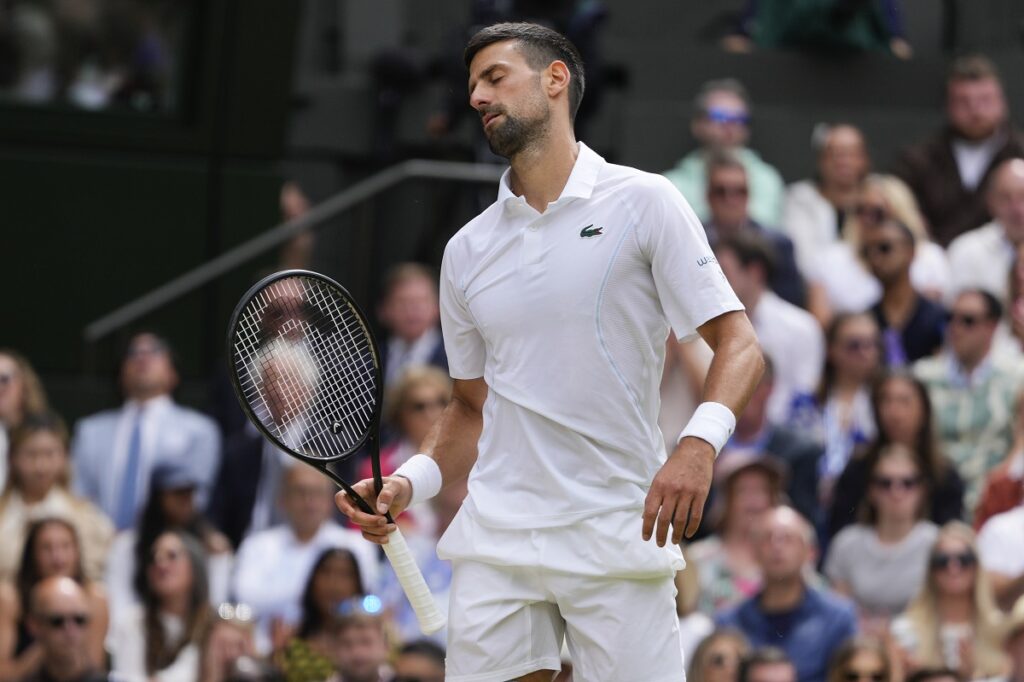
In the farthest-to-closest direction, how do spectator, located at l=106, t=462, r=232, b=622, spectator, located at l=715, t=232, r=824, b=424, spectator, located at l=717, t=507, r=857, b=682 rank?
spectator, located at l=715, t=232, r=824, b=424, spectator, located at l=106, t=462, r=232, b=622, spectator, located at l=717, t=507, r=857, b=682

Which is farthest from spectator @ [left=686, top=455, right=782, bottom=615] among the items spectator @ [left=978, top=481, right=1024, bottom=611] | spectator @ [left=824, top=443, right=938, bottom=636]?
spectator @ [left=978, top=481, right=1024, bottom=611]

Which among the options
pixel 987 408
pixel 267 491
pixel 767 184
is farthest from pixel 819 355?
pixel 267 491

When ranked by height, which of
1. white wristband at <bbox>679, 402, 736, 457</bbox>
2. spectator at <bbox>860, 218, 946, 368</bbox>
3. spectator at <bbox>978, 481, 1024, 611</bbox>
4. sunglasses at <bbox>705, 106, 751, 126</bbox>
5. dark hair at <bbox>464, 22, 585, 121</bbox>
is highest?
dark hair at <bbox>464, 22, 585, 121</bbox>

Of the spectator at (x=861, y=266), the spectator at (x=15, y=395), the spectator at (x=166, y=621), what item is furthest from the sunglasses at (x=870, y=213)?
the spectator at (x=15, y=395)

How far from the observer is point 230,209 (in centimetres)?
1248

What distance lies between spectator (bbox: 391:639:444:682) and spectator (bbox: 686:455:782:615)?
1204 mm

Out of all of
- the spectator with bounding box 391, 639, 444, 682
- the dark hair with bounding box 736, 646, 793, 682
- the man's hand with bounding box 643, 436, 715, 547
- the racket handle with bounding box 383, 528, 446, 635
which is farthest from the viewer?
the spectator with bounding box 391, 639, 444, 682

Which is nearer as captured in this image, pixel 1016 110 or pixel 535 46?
pixel 535 46

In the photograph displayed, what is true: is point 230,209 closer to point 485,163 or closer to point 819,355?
point 485,163

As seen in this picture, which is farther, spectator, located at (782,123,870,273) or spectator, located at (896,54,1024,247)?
spectator, located at (896,54,1024,247)

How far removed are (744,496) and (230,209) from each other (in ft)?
15.4

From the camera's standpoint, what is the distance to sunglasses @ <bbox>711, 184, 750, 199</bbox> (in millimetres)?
10344

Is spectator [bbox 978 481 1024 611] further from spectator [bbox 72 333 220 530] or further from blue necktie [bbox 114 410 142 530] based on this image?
blue necktie [bbox 114 410 142 530]

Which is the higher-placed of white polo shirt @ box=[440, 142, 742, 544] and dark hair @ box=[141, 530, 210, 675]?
white polo shirt @ box=[440, 142, 742, 544]
